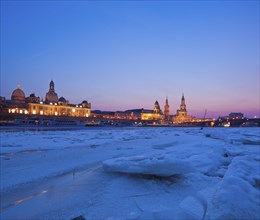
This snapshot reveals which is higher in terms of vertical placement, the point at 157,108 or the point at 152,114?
the point at 157,108

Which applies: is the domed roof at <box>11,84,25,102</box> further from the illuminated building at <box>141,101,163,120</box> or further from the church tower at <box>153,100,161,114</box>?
the church tower at <box>153,100,161,114</box>

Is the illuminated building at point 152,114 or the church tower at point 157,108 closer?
the illuminated building at point 152,114

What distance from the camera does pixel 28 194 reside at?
14.6 ft

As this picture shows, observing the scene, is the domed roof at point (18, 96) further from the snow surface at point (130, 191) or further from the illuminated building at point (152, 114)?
the snow surface at point (130, 191)

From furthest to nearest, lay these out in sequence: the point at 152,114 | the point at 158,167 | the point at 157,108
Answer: the point at 157,108
the point at 152,114
the point at 158,167

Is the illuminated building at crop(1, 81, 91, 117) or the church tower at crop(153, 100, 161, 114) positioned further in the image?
the church tower at crop(153, 100, 161, 114)

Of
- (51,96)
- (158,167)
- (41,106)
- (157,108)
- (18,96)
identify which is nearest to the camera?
(158,167)

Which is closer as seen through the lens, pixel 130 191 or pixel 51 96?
pixel 130 191

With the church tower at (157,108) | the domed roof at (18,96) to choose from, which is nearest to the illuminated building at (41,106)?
the domed roof at (18,96)

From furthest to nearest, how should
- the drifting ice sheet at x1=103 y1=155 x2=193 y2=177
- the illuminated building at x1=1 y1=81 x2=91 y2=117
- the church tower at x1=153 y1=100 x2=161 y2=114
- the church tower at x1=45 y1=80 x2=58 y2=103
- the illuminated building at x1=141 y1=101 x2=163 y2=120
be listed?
the church tower at x1=153 y1=100 x2=161 y2=114
the illuminated building at x1=141 y1=101 x2=163 y2=120
the church tower at x1=45 y1=80 x2=58 y2=103
the illuminated building at x1=1 y1=81 x2=91 y2=117
the drifting ice sheet at x1=103 y1=155 x2=193 y2=177

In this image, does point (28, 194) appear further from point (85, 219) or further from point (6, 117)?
point (6, 117)

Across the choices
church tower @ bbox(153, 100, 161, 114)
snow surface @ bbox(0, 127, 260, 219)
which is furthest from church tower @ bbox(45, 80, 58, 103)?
snow surface @ bbox(0, 127, 260, 219)

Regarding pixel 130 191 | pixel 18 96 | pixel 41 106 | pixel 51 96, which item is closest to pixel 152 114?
pixel 51 96

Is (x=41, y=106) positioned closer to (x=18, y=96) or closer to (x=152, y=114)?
(x=18, y=96)
